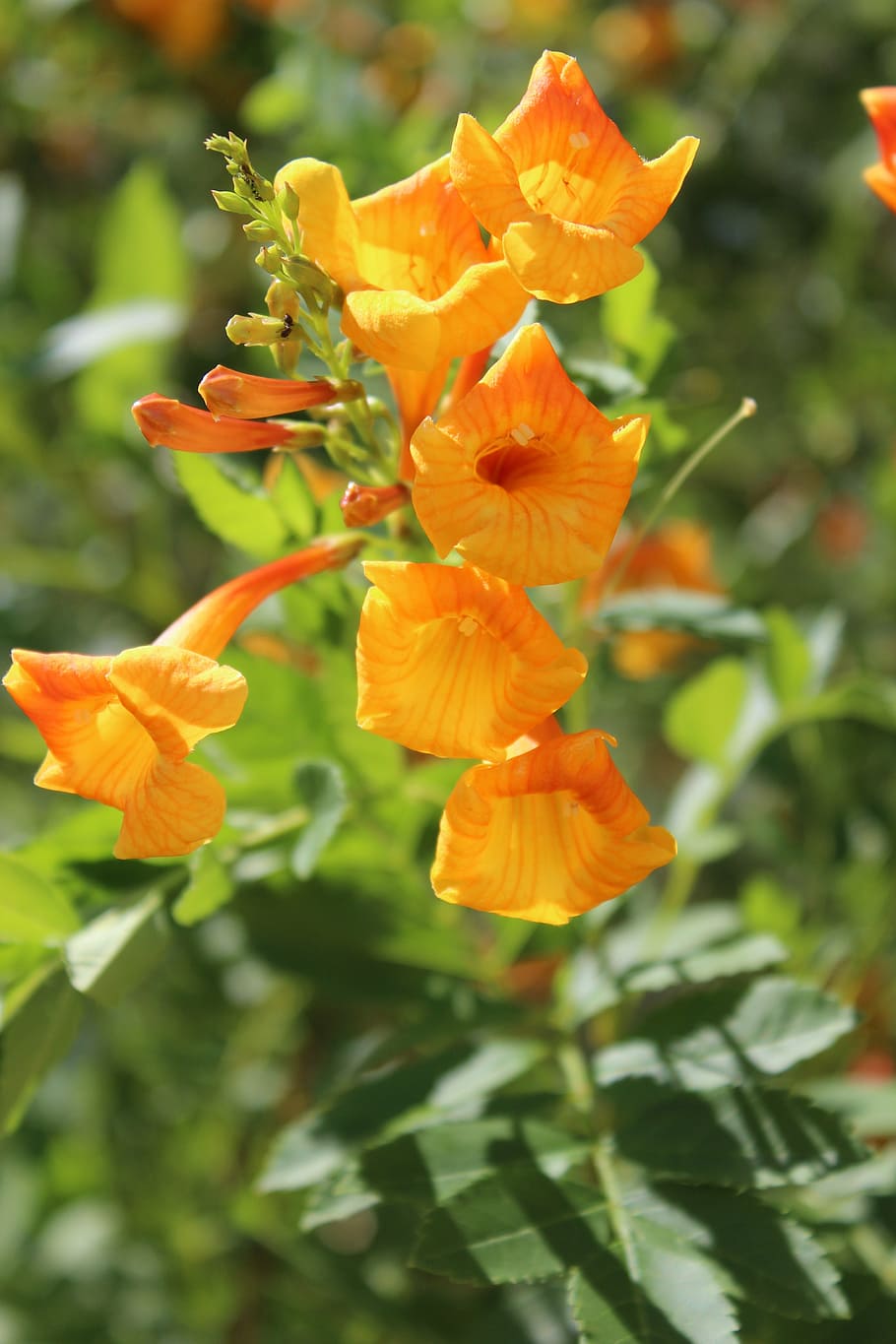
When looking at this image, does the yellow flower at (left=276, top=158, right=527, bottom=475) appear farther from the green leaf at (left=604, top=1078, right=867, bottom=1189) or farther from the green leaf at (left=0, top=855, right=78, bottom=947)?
the green leaf at (left=604, top=1078, right=867, bottom=1189)

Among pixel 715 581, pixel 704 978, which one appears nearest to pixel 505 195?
pixel 704 978

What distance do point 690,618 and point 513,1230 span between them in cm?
63

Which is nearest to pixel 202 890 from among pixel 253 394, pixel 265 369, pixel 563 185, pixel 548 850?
pixel 548 850

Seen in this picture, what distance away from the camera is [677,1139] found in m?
1.13

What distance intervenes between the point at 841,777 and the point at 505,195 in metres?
1.13

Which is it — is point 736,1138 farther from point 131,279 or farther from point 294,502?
point 131,279

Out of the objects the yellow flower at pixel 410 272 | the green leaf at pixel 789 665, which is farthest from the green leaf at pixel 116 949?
the green leaf at pixel 789 665

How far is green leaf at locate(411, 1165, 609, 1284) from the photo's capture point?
1002 mm

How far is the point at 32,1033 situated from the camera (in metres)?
1.12

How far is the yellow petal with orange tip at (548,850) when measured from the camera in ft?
3.07

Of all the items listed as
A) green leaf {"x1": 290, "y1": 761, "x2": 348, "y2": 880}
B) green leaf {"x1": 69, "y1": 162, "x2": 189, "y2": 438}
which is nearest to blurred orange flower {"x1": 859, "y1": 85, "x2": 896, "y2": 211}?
green leaf {"x1": 290, "y1": 761, "x2": 348, "y2": 880}

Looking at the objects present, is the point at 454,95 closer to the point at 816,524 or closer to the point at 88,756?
the point at 816,524

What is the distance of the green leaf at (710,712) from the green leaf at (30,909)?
31.3 inches

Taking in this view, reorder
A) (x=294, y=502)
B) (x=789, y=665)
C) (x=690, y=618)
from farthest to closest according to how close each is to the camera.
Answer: (x=789, y=665), (x=690, y=618), (x=294, y=502)
